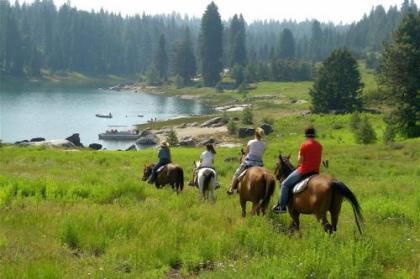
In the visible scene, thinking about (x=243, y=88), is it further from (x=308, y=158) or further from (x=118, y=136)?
(x=308, y=158)

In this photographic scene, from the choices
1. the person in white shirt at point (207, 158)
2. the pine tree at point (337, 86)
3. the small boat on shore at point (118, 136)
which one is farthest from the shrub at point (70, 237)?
the pine tree at point (337, 86)

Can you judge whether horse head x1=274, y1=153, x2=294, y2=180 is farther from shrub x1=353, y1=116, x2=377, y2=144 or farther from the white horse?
shrub x1=353, y1=116, x2=377, y2=144

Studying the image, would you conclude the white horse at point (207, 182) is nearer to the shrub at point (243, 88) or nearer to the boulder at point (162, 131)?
the boulder at point (162, 131)

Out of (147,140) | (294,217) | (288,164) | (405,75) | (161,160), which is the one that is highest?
(405,75)

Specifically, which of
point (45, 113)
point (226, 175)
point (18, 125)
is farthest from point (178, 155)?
point (45, 113)

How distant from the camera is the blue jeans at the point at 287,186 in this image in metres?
13.6

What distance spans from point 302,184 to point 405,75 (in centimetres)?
5100

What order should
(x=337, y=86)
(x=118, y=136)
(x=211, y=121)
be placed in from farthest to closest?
(x=211, y=121) → (x=337, y=86) → (x=118, y=136)

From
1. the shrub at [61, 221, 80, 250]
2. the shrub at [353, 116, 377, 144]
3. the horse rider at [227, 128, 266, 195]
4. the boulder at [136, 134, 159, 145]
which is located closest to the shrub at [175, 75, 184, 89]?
the boulder at [136, 134, 159, 145]

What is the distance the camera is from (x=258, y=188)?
1534 centimetres

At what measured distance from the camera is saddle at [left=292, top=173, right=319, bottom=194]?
13045 mm

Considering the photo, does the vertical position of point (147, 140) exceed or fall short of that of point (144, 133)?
it falls short

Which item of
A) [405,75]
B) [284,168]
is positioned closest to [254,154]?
[284,168]

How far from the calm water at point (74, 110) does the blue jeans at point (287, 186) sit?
67.1m
